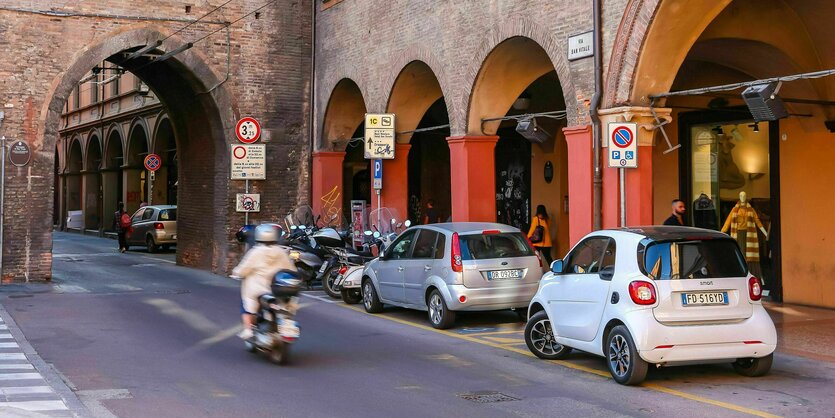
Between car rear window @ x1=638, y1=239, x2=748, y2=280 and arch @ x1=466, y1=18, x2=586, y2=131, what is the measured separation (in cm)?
614

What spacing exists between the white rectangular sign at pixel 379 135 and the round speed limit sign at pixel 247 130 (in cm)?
379

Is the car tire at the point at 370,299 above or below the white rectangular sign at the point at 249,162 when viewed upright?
below

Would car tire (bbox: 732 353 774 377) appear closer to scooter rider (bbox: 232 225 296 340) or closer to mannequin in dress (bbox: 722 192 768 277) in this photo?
scooter rider (bbox: 232 225 296 340)

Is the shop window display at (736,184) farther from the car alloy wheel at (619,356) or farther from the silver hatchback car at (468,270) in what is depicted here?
the car alloy wheel at (619,356)

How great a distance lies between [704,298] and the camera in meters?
9.11

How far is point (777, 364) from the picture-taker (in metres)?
10.3

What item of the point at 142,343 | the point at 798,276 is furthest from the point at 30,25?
the point at 798,276

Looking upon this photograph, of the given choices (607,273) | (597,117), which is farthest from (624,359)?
(597,117)

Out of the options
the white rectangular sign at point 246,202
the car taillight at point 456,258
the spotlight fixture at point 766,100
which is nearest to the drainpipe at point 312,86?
the white rectangular sign at point 246,202

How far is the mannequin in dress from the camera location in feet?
55.1

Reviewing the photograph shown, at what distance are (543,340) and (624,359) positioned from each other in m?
1.78

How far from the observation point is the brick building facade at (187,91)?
68.4 feet

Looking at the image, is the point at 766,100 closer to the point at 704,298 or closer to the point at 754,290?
the point at 754,290

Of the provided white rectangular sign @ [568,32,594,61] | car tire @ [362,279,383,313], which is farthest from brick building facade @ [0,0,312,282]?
white rectangular sign @ [568,32,594,61]
